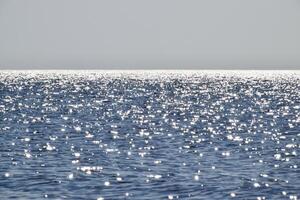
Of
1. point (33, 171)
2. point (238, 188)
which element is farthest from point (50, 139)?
point (238, 188)

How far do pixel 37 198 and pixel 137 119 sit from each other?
1924 inches

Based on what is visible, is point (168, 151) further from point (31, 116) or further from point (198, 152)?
point (31, 116)

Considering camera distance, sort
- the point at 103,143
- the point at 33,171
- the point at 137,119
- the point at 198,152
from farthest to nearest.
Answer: the point at 137,119 < the point at 103,143 < the point at 198,152 < the point at 33,171

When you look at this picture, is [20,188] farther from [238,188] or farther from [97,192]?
[238,188]

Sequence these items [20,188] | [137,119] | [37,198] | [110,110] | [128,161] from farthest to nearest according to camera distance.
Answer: [110,110]
[137,119]
[128,161]
[20,188]
[37,198]

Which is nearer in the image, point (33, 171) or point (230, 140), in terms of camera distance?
point (33, 171)

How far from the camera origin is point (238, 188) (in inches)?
Answer: 1460

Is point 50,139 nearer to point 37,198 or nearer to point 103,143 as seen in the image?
point 103,143

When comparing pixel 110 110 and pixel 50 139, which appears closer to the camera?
pixel 50 139

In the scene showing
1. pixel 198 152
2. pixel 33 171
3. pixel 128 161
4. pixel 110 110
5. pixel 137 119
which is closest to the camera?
pixel 33 171

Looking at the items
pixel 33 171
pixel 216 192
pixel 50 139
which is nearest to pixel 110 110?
pixel 50 139

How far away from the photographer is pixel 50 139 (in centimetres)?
5972

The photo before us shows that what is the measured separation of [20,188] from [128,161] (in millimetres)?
11455

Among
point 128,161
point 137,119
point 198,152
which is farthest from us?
point 137,119
